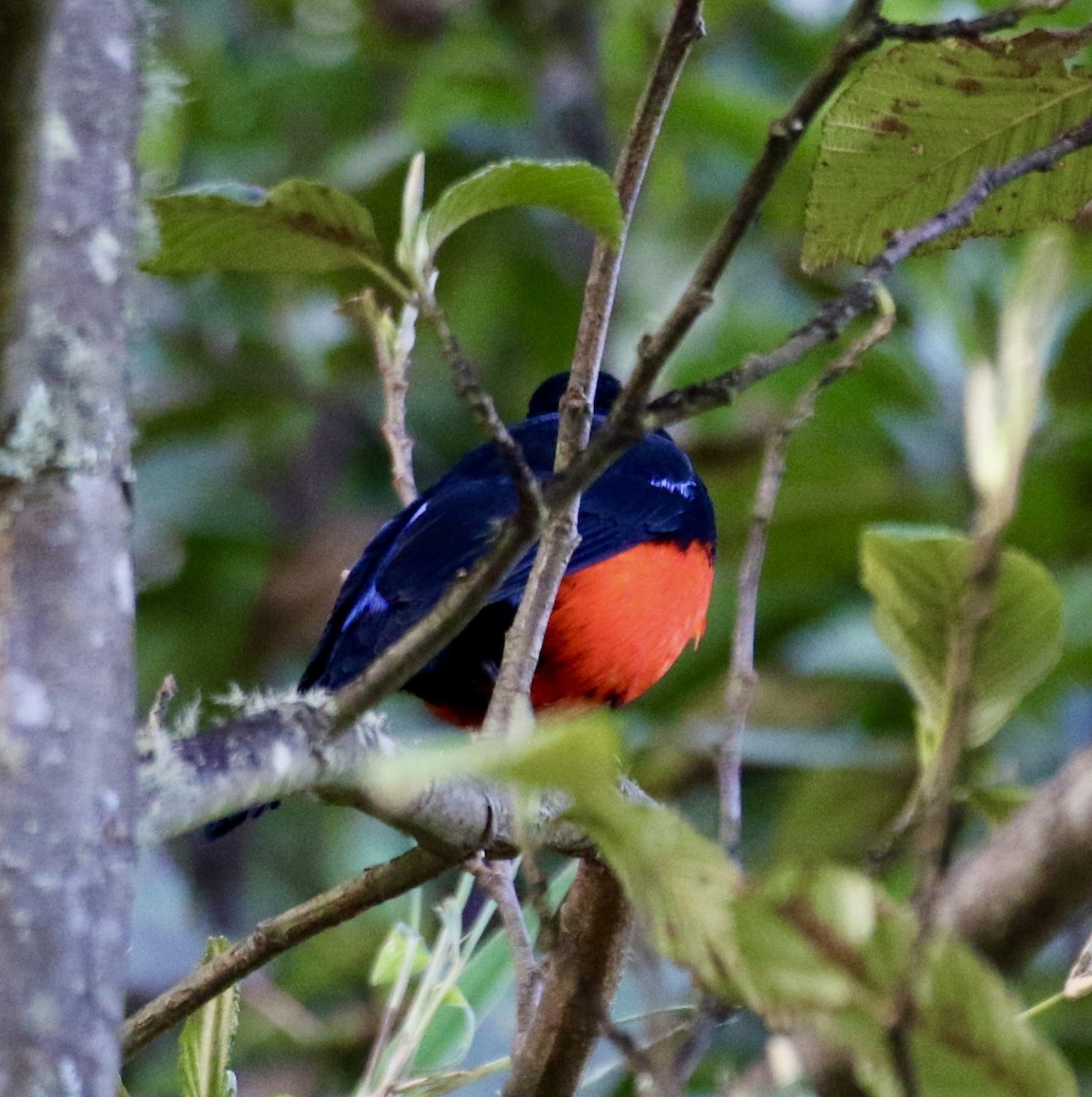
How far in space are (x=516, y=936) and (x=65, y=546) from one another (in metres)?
0.86

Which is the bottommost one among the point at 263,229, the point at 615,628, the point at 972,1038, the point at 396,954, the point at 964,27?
the point at 972,1038

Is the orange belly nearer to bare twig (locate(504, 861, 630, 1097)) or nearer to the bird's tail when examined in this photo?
the bird's tail

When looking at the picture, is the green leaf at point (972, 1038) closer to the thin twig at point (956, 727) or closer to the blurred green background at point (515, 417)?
the thin twig at point (956, 727)

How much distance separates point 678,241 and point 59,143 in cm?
386

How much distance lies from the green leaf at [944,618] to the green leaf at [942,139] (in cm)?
28

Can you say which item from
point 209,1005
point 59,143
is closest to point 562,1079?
point 209,1005

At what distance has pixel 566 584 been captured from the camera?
2.74m

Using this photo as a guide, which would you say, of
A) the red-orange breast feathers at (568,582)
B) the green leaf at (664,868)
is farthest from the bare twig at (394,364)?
the green leaf at (664,868)

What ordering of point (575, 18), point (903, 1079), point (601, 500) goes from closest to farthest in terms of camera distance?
point (903, 1079) → point (601, 500) → point (575, 18)

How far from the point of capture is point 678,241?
4.70 metres

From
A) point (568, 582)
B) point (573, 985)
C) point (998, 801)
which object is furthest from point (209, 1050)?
point (568, 582)

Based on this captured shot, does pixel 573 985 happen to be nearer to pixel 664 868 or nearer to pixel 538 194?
pixel 664 868

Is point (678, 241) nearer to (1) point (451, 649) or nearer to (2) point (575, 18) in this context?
(2) point (575, 18)

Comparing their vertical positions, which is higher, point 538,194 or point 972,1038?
point 538,194
